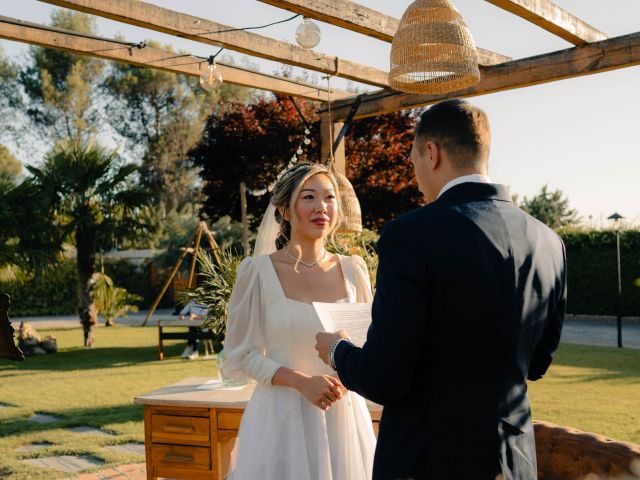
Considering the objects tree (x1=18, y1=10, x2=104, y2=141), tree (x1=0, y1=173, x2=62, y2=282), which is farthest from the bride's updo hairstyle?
tree (x1=18, y1=10, x2=104, y2=141)

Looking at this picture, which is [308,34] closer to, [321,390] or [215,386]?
[215,386]

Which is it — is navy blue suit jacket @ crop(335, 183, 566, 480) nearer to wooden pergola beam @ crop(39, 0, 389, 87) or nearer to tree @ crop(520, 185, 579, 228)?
wooden pergola beam @ crop(39, 0, 389, 87)

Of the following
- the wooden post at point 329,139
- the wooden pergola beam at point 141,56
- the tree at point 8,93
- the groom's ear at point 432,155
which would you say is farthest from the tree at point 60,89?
the groom's ear at point 432,155

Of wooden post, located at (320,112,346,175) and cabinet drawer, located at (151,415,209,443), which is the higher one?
wooden post, located at (320,112,346,175)

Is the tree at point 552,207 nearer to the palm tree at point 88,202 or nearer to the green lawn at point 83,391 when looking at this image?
the palm tree at point 88,202

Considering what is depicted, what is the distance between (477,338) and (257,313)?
129 centimetres

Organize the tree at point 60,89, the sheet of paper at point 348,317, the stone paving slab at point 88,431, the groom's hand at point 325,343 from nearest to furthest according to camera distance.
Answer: the groom's hand at point 325,343
the sheet of paper at point 348,317
the stone paving slab at point 88,431
the tree at point 60,89

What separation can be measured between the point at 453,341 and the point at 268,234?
6.24 ft

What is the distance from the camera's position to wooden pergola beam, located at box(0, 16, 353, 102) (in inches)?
216

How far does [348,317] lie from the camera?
2.37 meters

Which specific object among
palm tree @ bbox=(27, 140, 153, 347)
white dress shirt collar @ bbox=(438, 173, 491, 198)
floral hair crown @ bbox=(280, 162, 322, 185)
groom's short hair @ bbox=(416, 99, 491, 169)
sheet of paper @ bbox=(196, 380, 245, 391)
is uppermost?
palm tree @ bbox=(27, 140, 153, 347)

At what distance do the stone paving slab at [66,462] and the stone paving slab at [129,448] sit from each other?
0.30m

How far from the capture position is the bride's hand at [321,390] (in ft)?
7.96

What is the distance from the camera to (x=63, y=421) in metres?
7.25
